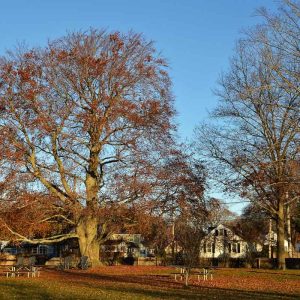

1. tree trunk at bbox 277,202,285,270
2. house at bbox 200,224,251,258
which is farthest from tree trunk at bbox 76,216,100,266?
house at bbox 200,224,251,258

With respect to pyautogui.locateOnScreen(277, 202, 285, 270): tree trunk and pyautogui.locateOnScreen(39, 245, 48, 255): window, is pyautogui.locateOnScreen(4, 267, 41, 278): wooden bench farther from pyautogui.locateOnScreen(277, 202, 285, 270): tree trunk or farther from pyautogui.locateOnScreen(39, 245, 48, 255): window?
pyautogui.locateOnScreen(39, 245, 48, 255): window

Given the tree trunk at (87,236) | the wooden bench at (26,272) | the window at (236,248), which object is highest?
the window at (236,248)

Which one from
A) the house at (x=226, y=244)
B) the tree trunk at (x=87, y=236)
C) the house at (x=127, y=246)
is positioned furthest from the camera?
the house at (x=226, y=244)

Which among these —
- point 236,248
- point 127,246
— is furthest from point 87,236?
point 236,248

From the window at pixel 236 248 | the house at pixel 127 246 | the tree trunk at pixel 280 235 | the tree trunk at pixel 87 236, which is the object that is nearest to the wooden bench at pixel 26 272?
the tree trunk at pixel 87 236

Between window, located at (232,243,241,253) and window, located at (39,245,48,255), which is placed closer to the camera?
window, located at (39,245,48,255)

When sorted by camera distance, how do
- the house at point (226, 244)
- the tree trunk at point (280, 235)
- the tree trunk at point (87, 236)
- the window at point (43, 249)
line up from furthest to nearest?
the window at point (43, 249) < the house at point (226, 244) < the tree trunk at point (280, 235) < the tree trunk at point (87, 236)

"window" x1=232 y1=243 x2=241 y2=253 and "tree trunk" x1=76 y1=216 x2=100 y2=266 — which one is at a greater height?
"window" x1=232 y1=243 x2=241 y2=253

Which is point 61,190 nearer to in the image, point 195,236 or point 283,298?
point 195,236

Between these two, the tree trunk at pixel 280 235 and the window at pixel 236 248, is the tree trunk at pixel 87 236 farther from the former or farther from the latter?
the window at pixel 236 248

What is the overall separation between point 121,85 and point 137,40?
4.23 meters

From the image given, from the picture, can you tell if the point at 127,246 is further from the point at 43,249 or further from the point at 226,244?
the point at 226,244

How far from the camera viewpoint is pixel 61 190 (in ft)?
128

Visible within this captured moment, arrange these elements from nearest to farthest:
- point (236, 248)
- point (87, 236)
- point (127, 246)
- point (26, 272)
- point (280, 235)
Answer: point (26, 272) → point (87, 236) → point (280, 235) → point (127, 246) → point (236, 248)
